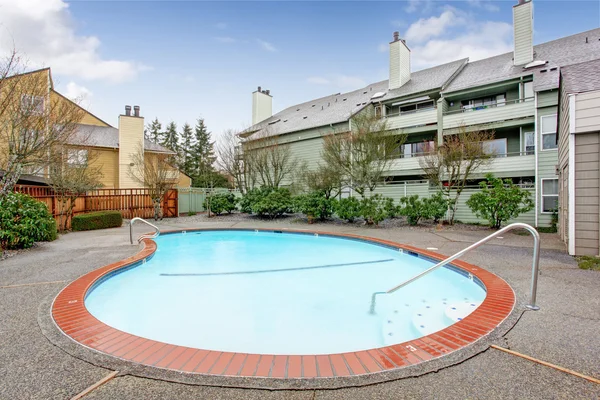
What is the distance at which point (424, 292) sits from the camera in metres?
5.66

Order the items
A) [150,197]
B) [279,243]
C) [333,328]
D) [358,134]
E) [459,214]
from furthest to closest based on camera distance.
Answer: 1. [150,197]
2. [459,214]
3. [358,134]
4. [279,243]
5. [333,328]

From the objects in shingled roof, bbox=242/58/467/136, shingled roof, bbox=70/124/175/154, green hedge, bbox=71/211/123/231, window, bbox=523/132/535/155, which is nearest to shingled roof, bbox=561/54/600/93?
window, bbox=523/132/535/155

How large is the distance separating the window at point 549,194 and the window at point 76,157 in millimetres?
18797

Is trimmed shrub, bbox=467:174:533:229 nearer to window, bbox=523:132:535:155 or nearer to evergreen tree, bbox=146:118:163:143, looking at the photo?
window, bbox=523:132:535:155

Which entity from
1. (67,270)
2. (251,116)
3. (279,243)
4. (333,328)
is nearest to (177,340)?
(333,328)

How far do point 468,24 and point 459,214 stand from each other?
9091mm

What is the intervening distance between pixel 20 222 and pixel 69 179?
4.55m

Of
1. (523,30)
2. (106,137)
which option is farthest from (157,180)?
(523,30)

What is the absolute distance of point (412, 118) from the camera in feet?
55.2

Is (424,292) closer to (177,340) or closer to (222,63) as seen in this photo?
(177,340)

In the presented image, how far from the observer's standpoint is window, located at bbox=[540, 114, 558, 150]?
40.8 ft

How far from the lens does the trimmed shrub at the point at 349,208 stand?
13.0 meters

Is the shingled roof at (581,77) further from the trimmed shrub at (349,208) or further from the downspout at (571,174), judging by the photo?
the trimmed shrub at (349,208)

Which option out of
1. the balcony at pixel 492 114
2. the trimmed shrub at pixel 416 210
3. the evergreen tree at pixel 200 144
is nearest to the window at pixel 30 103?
the trimmed shrub at pixel 416 210
